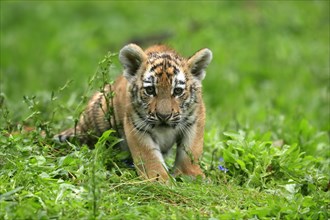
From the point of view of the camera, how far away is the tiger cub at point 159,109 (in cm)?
861

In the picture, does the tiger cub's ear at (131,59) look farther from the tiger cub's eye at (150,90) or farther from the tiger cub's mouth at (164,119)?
the tiger cub's mouth at (164,119)

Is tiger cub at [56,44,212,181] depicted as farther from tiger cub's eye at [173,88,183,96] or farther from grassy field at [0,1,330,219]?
grassy field at [0,1,330,219]

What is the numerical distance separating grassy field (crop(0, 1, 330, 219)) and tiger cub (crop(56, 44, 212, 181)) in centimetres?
23

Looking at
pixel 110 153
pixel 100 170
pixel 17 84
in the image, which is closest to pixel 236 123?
pixel 110 153

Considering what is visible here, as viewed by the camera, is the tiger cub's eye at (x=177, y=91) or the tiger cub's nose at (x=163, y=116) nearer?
the tiger cub's nose at (x=163, y=116)

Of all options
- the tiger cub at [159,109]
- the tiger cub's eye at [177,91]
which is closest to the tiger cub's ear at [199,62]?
the tiger cub at [159,109]

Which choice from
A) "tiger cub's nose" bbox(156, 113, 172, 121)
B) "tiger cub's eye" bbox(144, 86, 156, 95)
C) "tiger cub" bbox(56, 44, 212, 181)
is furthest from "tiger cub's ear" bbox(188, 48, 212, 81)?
"tiger cub's nose" bbox(156, 113, 172, 121)

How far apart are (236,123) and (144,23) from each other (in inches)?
374

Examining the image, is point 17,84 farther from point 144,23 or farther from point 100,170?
point 100,170

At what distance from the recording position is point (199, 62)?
918cm

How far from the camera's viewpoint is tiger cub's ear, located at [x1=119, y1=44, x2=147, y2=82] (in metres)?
8.98

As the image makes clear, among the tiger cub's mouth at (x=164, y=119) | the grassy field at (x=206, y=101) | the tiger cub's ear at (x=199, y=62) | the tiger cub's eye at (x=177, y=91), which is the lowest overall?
the grassy field at (x=206, y=101)

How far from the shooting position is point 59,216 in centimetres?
709

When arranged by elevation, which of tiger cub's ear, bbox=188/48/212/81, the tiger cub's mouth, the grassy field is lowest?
the grassy field
